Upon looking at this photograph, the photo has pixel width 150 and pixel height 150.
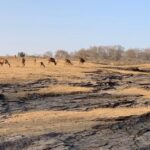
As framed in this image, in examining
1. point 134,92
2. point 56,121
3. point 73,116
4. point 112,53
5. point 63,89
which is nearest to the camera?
point 56,121

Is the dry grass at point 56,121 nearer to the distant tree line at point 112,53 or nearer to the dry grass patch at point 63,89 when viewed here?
the dry grass patch at point 63,89

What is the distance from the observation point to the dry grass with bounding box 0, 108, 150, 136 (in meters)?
14.5

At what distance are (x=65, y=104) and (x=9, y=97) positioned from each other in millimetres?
2682

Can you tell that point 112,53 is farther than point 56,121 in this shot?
Yes

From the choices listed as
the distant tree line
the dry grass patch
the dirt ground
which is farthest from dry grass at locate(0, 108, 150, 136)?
the distant tree line

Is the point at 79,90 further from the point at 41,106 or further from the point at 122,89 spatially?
the point at 41,106

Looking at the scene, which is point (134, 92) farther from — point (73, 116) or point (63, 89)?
point (73, 116)

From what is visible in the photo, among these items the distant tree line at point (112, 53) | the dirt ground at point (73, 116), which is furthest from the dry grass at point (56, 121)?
the distant tree line at point (112, 53)

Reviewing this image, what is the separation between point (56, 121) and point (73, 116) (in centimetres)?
104

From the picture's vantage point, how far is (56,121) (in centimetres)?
1573

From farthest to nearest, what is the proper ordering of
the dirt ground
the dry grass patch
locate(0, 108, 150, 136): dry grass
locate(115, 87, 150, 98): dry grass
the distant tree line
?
the distant tree line
the dry grass patch
locate(115, 87, 150, 98): dry grass
locate(0, 108, 150, 136): dry grass
the dirt ground

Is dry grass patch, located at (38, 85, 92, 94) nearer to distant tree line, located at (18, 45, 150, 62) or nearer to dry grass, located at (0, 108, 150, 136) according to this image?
dry grass, located at (0, 108, 150, 136)

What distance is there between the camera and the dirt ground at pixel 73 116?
42.9ft

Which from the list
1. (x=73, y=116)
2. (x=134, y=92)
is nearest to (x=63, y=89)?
(x=134, y=92)
